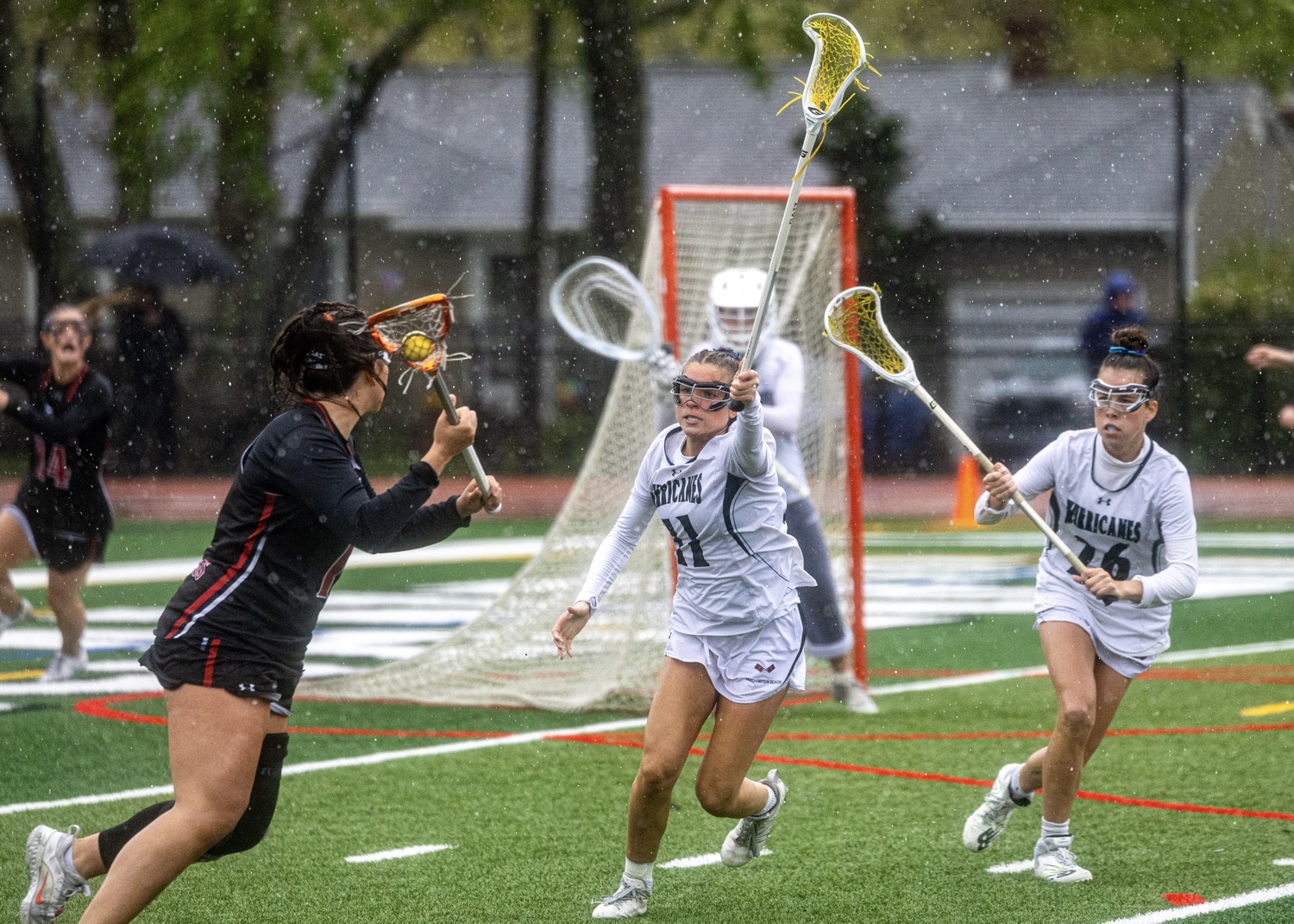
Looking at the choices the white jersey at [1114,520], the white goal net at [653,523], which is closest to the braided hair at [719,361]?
the white jersey at [1114,520]

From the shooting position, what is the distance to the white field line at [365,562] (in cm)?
1437

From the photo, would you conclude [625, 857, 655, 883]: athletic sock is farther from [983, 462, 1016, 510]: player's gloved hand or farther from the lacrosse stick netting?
the lacrosse stick netting

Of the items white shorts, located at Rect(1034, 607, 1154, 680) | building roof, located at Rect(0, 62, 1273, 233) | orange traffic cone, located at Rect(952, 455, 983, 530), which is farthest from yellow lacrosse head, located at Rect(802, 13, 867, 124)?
building roof, located at Rect(0, 62, 1273, 233)

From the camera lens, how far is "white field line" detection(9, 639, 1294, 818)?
6.73 meters

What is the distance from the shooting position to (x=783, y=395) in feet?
26.0

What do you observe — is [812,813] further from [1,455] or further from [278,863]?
[1,455]

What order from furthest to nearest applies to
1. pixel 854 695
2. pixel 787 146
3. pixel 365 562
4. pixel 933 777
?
A: 1. pixel 787 146
2. pixel 365 562
3. pixel 854 695
4. pixel 933 777

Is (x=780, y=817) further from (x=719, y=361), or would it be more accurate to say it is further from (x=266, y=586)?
(x=266, y=586)

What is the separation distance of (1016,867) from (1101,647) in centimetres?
76

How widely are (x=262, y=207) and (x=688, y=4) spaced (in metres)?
5.91

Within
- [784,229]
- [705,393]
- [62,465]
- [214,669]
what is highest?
[784,229]

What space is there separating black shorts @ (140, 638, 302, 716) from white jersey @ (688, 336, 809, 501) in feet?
12.8

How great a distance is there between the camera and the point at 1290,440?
70.5 feet

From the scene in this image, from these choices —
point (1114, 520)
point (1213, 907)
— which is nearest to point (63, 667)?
point (1114, 520)
